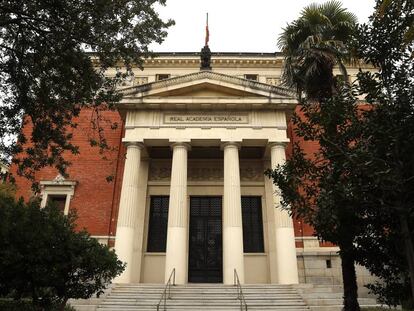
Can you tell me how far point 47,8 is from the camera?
33.6ft

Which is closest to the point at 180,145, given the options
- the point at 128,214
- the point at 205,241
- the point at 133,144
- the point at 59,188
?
the point at 133,144

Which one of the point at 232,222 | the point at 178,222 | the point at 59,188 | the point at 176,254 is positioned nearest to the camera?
the point at 176,254

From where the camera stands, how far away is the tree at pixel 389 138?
6.36 metres

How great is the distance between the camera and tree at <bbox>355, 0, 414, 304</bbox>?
636 centimetres

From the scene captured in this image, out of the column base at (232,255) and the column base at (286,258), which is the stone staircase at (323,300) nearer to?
the column base at (286,258)

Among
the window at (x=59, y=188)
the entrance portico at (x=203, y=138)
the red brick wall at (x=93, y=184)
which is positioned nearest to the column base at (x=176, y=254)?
the entrance portico at (x=203, y=138)

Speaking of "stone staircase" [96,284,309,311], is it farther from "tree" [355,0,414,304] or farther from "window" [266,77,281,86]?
"window" [266,77,281,86]

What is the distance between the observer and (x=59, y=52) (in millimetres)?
10883

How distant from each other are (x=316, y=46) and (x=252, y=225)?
38.2ft

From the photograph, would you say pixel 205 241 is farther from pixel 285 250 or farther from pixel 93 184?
pixel 93 184

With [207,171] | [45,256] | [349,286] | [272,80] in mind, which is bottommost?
[349,286]

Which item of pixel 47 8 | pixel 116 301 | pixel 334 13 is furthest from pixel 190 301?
pixel 334 13

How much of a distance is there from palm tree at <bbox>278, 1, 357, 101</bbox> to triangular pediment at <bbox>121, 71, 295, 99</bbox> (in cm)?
587

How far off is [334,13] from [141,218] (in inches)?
561
